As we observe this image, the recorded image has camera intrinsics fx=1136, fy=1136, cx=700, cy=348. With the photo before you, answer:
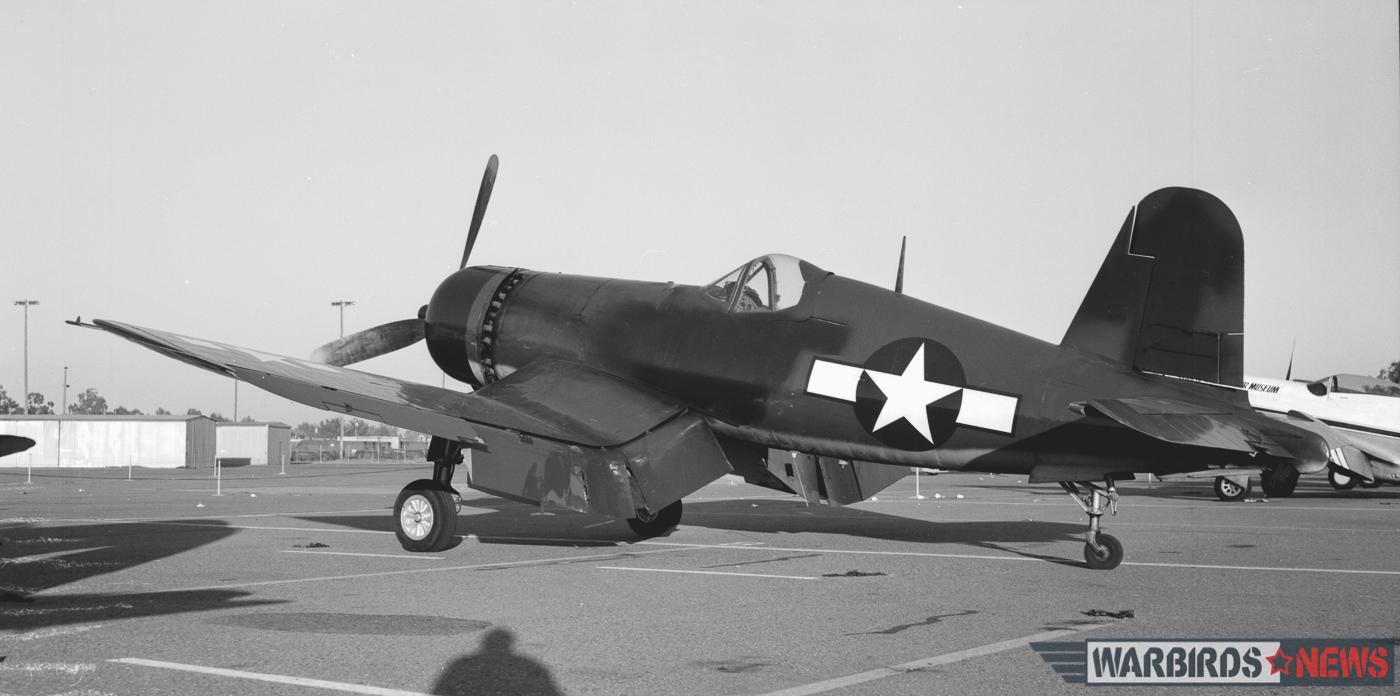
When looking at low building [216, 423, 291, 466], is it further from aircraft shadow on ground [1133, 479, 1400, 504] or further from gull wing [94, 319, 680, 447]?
gull wing [94, 319, 680, 447]

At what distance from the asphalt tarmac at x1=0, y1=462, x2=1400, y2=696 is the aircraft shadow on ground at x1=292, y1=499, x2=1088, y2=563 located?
11 centimetres

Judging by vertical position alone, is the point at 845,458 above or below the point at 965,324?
below

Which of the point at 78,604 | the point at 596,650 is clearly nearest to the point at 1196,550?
the point at 596,650

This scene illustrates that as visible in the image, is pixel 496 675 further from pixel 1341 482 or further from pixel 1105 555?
pixel 1341 482

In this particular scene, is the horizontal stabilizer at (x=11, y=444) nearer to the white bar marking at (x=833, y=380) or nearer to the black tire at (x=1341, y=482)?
the white bar marking at (x=833, y=380)

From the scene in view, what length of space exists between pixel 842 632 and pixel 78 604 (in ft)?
15.8

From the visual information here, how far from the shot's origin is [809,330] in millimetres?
10656

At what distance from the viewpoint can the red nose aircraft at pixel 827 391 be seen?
29.9 ft

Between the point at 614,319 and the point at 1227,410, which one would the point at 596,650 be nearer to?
the point at 1227,410

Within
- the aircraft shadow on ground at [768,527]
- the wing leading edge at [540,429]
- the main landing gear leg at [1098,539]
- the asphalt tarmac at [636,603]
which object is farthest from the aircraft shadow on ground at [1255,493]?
the wing leading edge at [540,429]

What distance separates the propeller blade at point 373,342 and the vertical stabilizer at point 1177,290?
8398 millimetres

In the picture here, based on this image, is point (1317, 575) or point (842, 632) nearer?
point (842, 632)

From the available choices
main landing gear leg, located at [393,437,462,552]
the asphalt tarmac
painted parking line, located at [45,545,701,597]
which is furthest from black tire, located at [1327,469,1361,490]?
main landing gear leg, located at [393,437,462,552]

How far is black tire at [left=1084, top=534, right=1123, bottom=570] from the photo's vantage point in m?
9.52
